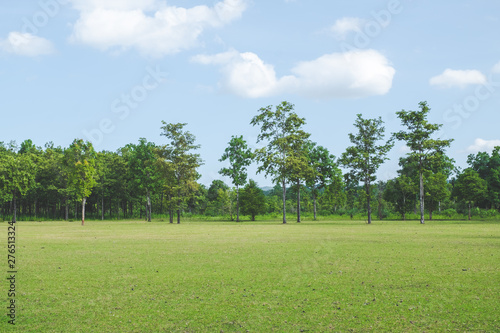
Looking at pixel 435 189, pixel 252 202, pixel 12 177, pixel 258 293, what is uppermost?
pixel 12 177

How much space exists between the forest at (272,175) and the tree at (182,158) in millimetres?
180

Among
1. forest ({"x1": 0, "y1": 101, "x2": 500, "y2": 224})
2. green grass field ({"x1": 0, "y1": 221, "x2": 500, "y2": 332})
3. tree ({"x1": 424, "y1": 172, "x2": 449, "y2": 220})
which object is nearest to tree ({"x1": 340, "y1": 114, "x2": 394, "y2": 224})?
forest ({"x1": 0, "y1": 101, "x2": 500, "y2": 224})

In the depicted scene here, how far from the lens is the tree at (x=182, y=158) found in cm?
7225

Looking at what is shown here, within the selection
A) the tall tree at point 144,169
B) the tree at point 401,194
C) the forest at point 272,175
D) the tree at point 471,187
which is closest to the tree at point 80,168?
the forest at point 272,175

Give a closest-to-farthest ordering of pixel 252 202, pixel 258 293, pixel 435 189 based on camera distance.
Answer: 1. pixel 258 293
2. pixel 435 189
3. pixel 252 202

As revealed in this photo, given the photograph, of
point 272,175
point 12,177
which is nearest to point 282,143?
point 272,175

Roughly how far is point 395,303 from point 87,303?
22.8ft

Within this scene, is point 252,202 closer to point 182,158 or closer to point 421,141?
point 182,158

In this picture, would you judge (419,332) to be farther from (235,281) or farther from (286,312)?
(235,281)

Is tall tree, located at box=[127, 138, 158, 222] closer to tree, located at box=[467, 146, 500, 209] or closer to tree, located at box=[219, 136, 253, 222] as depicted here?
tree, located at box=[219, 136, 253, 222]

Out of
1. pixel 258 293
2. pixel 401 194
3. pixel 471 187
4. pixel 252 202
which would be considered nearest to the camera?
pixel 258 293

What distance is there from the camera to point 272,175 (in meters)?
60.8

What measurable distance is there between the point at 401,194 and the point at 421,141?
1086 inches

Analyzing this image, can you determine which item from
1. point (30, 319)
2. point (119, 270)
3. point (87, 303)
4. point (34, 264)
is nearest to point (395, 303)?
point (87, 303)
